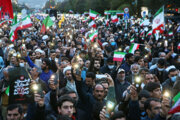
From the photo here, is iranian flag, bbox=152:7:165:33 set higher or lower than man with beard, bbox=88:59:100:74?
higher

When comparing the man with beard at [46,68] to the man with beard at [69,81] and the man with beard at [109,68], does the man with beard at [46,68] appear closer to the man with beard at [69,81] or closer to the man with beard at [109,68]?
the man with beard at [69,81]

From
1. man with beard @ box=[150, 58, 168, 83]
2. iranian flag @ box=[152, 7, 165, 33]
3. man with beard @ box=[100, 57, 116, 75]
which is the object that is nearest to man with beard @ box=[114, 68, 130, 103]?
man with beard @ box=[100, 57, 116, 75]

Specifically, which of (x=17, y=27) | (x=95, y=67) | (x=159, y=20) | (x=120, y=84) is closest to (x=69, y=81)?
(x=120, y=84)

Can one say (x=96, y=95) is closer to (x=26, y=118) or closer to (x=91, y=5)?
(x=26, y=118)

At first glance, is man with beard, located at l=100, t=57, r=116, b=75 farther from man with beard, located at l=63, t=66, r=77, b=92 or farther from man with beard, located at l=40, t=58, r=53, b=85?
man with beard, located at l=63, t=66, r=77, b=92

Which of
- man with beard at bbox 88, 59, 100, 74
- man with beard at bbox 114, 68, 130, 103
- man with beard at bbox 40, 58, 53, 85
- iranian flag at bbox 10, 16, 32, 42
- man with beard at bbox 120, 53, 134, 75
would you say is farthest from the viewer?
iranian flag at bbox 10, 16, 32, 42

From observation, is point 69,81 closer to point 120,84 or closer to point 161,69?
point 120,84

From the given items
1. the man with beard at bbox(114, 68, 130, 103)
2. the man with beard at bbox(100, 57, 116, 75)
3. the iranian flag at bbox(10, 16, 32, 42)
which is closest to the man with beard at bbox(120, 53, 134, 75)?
the man with beard at bbox(100, 57, 116, 75)

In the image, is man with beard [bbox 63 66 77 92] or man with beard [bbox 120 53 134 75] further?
man with beard [bbox 120 53 134 75]

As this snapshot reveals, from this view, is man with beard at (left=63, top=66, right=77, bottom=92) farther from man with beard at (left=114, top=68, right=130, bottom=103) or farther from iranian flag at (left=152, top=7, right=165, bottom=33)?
iranian flag at (left=152, top=7, right=165, bottom=33)

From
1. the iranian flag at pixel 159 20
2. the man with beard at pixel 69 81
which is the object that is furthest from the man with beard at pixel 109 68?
the iranian flag at pixel 159 20

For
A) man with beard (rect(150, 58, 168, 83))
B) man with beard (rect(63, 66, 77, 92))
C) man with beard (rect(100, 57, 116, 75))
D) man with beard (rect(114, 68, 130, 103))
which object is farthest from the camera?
man with beard (rect(100, 57, 116, 75))

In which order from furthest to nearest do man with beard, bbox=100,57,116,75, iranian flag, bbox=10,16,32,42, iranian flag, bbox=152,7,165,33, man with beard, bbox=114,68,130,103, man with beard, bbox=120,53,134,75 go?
iranian flag, bbox=152,7,165,33 → iranian flag, bbox=10,16,32,42 → man with beard, bbox=120,53,134,75 → man with beard, bbox=100,57,116,75 → man with beard, bbox=114,68,130,103

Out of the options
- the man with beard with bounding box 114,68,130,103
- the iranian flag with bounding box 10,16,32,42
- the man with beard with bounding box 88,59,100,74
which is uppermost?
the iranian flag with bounding box 10,16,32,42
